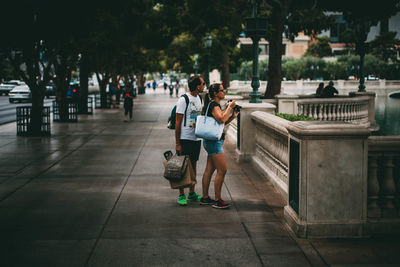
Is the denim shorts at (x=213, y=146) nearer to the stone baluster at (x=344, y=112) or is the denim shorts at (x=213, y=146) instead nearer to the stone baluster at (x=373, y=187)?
the stone baluster at (x=373, y=187)

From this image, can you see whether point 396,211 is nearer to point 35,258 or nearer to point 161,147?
point 35,258

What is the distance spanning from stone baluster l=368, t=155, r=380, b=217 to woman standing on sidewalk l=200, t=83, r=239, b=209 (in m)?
1.95

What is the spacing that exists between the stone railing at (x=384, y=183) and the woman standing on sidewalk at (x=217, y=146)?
1965mm

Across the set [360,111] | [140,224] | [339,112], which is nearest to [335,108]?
[339,112]

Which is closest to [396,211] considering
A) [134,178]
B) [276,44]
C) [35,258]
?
[35,258]

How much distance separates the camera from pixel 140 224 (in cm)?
637

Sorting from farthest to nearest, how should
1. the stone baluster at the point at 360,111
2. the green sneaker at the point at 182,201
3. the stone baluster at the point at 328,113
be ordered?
1. the stone baluster at the point at 360,111
2. the stone baluster at the point at 328,113
3. the green sneaker at the point at 182,201

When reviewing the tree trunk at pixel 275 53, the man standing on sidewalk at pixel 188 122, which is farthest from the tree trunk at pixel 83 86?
the man standing on sidewalk at pixel 188 122

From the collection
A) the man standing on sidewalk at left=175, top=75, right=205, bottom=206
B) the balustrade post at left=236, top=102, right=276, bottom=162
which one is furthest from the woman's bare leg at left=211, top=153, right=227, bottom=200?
the balustrade post at left=236, top=102, right=276, bottom=162

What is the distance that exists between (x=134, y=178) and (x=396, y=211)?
499cm

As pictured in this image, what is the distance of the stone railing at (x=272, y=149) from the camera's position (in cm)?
825

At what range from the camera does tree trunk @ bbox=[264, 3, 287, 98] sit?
22688 millimetres

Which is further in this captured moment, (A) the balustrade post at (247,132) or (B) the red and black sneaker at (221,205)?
(A) the balustrade post at (247,132)

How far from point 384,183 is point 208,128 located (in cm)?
240
